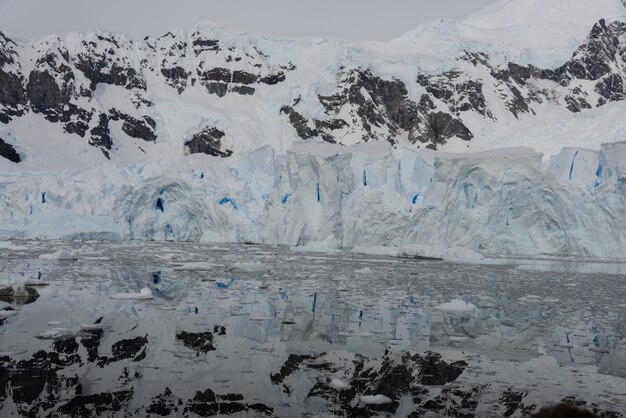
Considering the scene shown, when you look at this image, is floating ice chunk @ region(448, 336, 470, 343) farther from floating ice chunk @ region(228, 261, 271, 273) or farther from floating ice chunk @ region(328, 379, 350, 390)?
floating ice chunk @ region(228, 261, 271, 273)

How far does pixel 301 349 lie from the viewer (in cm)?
635

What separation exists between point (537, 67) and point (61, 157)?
63.6 metres

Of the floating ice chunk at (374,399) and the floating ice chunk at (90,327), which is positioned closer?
the floating ice chunk at (374,399)

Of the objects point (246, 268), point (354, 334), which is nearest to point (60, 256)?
point (246, 268)

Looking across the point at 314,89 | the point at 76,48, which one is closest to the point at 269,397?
the point at 314,89

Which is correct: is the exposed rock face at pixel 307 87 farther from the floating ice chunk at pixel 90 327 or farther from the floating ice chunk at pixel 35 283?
the floating ice chunk at pixel 90 327

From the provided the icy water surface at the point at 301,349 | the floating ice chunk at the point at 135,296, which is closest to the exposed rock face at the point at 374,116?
the icy water surface at the point at 301,349

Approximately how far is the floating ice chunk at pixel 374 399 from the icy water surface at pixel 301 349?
1 cm

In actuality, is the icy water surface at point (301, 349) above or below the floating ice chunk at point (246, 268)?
above

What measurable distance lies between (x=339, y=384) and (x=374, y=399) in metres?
0.48

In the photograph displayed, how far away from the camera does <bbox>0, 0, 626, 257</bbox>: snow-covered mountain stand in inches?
984

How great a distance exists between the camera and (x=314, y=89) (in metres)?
78.0

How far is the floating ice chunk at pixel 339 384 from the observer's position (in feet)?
16.0

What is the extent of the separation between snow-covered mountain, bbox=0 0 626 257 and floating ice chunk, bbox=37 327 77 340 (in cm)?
1967
